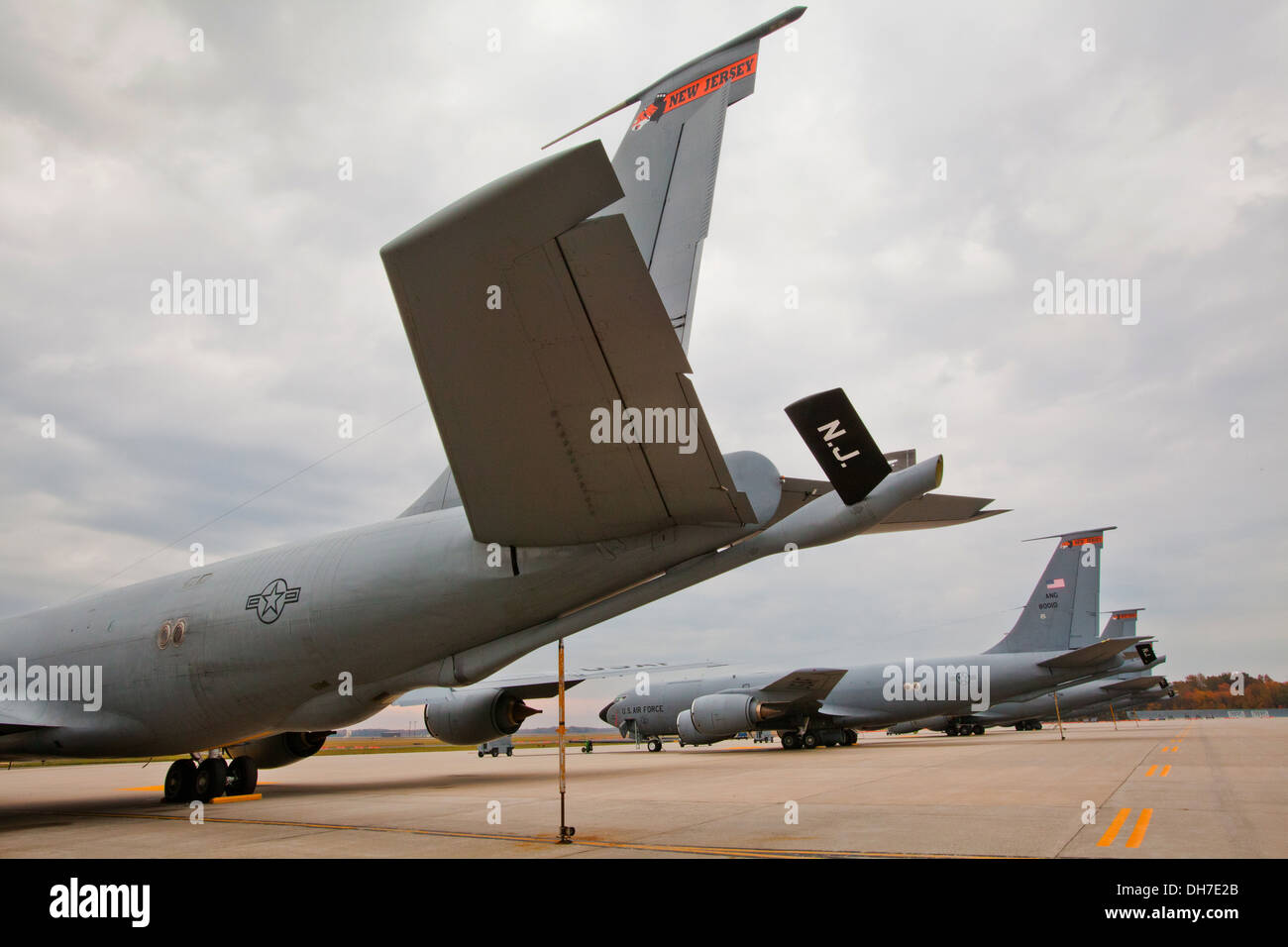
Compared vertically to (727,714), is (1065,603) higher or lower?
higher

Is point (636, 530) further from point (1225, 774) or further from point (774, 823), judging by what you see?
point (1225, 774)

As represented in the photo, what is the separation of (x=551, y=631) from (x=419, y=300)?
147 inches

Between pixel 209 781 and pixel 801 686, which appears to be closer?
pixel 209 781

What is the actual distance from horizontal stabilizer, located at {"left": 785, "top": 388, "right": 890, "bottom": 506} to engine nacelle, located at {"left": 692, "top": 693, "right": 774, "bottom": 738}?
22.1 m

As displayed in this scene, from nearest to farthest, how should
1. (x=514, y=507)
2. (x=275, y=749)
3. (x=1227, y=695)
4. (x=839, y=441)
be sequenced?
1. (x=839, y=441)
2. (x=514, y=507)
3. (x=275, y=749)
4. (x=1227, y=695)

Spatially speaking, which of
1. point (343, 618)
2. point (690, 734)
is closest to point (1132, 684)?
point (690, 734)

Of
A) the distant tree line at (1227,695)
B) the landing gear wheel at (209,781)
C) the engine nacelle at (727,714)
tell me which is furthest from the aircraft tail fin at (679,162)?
the distant tree line at (1227,695)

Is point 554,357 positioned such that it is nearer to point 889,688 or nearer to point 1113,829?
point 1113,829

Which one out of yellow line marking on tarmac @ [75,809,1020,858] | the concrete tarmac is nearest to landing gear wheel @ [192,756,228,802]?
the concrete tarmac

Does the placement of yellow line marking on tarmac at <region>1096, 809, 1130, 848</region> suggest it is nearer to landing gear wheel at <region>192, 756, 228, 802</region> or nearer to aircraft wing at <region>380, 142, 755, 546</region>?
aircraft wing at <region>380, 142, 755, 546</region>

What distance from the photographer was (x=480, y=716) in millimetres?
15797

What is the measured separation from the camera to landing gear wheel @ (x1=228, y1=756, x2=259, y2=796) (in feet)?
42.4

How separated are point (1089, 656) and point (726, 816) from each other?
23.2m

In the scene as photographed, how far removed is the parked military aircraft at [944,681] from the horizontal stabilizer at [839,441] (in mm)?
22696
